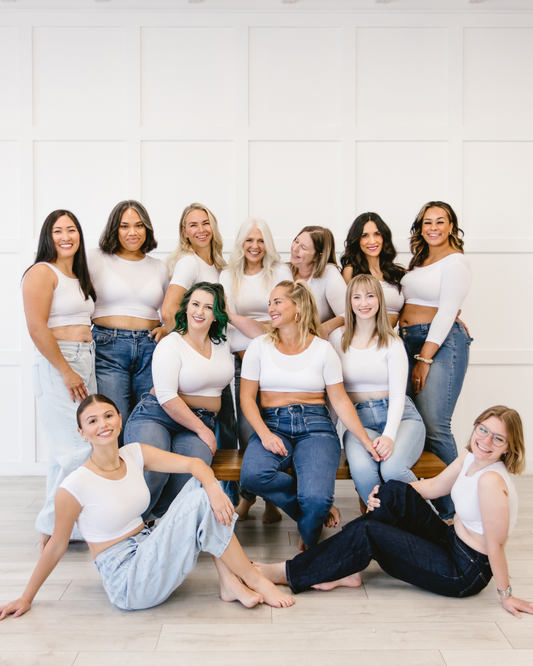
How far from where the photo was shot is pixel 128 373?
2.81 m

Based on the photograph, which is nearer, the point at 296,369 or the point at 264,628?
the point at 264,628

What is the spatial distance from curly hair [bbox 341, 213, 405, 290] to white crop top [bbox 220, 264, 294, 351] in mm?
389

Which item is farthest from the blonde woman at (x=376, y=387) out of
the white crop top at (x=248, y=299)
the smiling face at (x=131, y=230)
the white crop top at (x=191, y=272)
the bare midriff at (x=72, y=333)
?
the bare midriff at (x=72, y=333)

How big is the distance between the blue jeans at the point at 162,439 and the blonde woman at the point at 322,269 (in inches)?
34.7

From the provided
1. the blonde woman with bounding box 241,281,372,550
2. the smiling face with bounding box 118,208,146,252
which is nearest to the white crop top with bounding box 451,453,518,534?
the blonde woman with bounding box 241,281,372,550

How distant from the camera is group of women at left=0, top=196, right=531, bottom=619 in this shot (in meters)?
1.99

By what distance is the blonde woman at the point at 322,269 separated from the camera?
9.54ft

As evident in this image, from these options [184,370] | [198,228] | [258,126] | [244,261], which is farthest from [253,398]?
[258,126]

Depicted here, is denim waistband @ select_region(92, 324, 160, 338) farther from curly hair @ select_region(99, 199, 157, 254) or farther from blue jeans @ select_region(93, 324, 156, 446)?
curly hair @ select_region(99, 199, 157, 254)

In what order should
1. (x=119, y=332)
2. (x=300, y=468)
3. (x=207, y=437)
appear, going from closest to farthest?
(x=300, y=468), (x=207, y=437), (x=119, y=332)

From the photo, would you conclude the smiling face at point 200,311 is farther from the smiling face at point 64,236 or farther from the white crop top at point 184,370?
the smiling face at point 64,236

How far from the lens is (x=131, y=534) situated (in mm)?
2064

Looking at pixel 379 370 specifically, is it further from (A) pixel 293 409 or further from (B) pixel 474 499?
(B) pixel 474 499

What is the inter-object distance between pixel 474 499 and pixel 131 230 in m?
2.02
